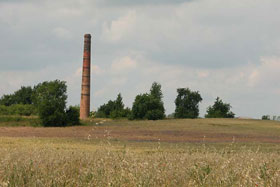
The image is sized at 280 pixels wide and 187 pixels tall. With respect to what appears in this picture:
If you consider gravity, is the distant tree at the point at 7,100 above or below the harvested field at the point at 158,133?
above

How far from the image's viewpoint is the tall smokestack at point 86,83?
238ft

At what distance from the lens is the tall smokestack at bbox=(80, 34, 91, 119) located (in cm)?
7244

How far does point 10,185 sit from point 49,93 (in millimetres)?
66662

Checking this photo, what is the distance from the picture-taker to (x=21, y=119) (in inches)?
2437

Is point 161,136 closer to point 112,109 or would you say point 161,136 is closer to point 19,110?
point 112,109

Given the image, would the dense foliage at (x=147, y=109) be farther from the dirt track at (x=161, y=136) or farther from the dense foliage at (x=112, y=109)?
the dirt track at (x=161, y=136)

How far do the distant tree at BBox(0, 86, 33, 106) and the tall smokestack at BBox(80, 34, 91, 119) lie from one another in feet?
128

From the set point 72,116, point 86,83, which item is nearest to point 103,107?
point 86,83

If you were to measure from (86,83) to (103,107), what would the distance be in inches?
513

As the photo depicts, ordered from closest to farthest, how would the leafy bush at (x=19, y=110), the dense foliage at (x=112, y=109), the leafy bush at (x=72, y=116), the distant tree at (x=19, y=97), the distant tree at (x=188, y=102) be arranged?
the leafy bush at (x=72, y=116), the dense foliage at (x=112, y=109), the leafy bush at (x=19, y=110), the distant tree at (x=188, y=102), the distant tree at (x=19, y=97)

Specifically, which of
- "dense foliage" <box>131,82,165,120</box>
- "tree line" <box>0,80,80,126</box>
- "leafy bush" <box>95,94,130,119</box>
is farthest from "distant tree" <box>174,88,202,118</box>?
"tree line" <box>0,80,80,126</box>

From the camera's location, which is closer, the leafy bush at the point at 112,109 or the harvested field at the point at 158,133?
the harvested field at the point at 158,133

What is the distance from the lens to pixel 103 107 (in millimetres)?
85812

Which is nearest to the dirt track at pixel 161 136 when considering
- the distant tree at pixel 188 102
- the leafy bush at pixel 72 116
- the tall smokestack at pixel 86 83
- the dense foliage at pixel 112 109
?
the leafy bush at pixel 72 116
